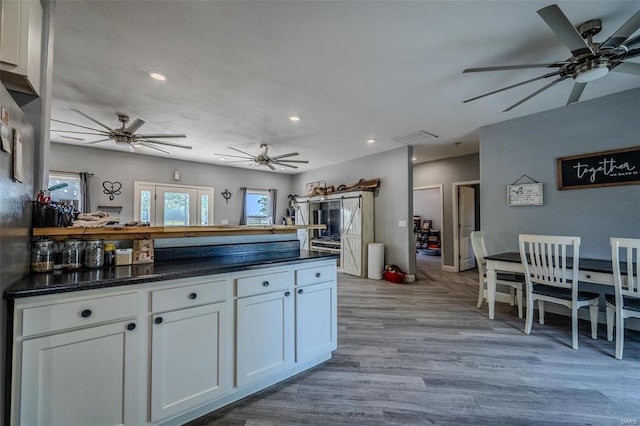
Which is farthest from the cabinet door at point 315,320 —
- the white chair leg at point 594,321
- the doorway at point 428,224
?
the doorway at point 428,224

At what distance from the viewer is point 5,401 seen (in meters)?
1.09

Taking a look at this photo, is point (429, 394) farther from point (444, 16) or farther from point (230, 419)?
point (444, 16)

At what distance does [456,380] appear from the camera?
6.72 ft

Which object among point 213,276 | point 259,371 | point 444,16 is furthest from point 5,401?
point 444,16

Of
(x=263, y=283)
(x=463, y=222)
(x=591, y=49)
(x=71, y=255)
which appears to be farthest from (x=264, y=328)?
(x=463, y=222)

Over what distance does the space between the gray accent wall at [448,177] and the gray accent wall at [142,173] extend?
4.59m

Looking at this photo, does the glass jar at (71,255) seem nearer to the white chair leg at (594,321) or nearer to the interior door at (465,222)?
the white chair leg at (594,321)

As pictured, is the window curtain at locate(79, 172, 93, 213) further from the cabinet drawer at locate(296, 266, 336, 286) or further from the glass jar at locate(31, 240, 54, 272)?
the cabinet drawer at locate(296, 266, 336, 286)

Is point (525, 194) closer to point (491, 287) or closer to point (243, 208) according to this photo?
point (491, 287)

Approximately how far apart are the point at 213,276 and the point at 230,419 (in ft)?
2.96

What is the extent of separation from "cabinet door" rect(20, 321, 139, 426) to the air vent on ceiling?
456 cm

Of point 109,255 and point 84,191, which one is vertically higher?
point 84,191

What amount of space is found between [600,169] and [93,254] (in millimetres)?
5138

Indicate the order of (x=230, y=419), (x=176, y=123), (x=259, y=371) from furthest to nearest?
(x=176, y=123)
(x=259, y=371)
(x=230, y=419)
